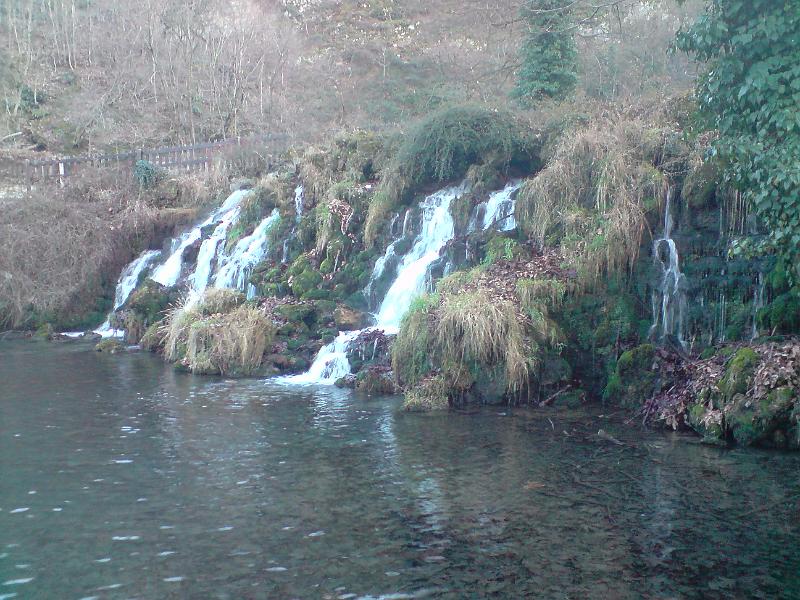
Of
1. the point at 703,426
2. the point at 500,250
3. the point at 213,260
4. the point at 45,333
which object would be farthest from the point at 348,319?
the point at 45,333

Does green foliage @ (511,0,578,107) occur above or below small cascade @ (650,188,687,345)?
above

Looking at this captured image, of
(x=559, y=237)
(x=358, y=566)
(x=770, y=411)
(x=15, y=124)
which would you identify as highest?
(x=15, y=124)

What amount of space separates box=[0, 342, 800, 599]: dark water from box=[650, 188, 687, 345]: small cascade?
1.99 metres

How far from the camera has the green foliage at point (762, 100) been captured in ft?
34.5

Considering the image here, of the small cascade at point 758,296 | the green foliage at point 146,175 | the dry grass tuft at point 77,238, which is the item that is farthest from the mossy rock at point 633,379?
the green foliage at point 146,175

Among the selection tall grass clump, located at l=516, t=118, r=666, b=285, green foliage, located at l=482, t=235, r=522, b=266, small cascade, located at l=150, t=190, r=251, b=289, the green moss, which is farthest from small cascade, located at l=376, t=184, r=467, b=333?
small cascade, located at l=150, t=190, r=251, b=289

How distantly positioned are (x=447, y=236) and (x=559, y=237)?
2819 mm

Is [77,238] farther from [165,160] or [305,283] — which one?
[305,283]

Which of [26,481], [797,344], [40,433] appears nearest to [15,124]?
[40,433]

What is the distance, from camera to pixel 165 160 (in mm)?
28672

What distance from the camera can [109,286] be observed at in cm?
2359

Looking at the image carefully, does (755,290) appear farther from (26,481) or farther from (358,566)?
(26,481)

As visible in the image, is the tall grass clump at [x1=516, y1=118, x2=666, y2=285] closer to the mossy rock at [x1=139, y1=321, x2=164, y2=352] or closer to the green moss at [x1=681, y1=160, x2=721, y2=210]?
the green moss at [x1=681, y1=160, x2=721, y2=210]

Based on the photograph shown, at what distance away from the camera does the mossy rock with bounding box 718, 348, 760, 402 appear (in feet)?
34.5
